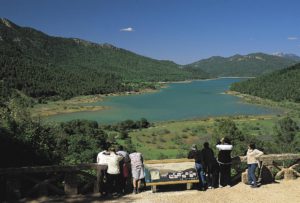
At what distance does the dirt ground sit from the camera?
37.8 ft

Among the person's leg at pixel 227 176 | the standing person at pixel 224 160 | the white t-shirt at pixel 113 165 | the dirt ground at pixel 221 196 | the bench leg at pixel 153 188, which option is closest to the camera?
the dirt ground at pixel 221 196

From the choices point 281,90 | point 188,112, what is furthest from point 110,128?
point 281,90

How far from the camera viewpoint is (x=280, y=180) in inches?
529

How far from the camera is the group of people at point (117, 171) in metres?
11.9

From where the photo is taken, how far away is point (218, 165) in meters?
12.7

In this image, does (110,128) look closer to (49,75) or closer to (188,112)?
(188,112)

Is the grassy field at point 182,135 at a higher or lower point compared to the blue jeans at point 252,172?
lower

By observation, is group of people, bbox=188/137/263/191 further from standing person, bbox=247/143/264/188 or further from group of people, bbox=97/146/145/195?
group of people, bbox=97/146/145/195

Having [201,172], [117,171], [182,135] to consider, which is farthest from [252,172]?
[182,135]

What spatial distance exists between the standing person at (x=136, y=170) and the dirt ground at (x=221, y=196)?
10.8 inches

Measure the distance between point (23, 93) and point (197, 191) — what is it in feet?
474

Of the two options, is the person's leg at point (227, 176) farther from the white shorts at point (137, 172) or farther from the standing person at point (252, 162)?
the white shorts at point (137, 172)

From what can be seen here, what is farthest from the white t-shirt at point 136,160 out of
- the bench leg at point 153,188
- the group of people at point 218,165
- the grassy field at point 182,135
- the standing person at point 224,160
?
the grassy field at point 182,135

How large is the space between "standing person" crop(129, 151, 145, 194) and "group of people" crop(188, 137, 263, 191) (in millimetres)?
1590
